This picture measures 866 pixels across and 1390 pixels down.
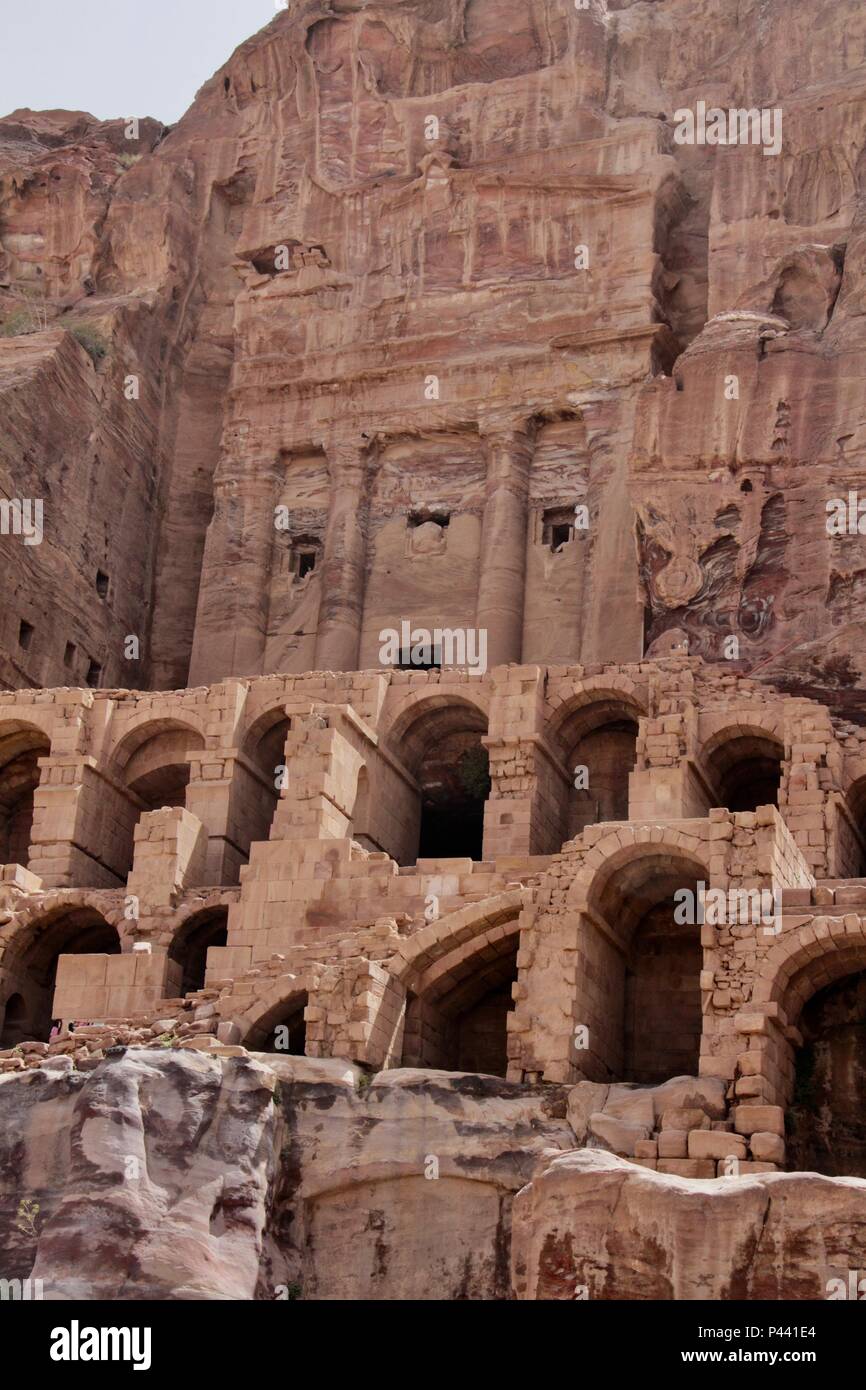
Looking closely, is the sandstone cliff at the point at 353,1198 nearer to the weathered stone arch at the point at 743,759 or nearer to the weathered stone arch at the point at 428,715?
the weathered stone arch at the point at 743,759

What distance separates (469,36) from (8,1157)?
36.0 meters

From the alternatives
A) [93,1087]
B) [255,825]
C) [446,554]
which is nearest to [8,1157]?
[93,1087]

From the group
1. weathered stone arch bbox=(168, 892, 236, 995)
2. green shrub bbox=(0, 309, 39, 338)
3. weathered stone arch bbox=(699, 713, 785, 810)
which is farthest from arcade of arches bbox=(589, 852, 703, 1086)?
green shrub bbox=(0, 309, 39, 338)

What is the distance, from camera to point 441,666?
5147cm

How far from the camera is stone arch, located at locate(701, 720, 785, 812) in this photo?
4131cm

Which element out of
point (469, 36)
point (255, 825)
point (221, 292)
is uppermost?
point (469, 36)

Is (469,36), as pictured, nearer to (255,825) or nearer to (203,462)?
(203,462)

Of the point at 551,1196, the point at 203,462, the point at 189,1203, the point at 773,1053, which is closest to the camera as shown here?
the point at 551,1196

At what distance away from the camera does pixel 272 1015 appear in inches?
1401

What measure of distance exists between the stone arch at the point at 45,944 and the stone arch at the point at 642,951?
9.90 meters

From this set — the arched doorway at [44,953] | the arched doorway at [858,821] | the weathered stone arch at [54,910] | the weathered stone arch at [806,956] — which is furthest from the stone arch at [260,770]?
the weathered stone arch at [806,956]

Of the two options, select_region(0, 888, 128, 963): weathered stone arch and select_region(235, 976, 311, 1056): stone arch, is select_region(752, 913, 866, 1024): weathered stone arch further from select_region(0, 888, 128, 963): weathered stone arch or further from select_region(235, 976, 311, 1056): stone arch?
select_region(0, 888, 128, 963): weathered stone arch

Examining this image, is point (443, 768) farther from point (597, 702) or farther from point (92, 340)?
point (92, 340)

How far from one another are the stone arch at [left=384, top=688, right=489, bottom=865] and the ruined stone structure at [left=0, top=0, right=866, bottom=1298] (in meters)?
0.13
